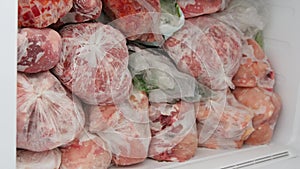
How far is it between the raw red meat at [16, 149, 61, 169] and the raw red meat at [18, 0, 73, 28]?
269 millimetres

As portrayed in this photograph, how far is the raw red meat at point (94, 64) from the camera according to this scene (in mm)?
1133

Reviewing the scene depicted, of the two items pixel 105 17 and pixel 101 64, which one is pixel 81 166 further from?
pixel 105 17

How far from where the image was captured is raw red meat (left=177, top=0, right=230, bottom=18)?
1.36m

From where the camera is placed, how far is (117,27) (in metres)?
1.24

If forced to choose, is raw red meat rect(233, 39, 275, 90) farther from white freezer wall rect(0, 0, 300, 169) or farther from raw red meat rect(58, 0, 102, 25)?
raw red meat rect(58, 0, 102, 25)

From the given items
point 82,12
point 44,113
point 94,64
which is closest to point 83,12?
point 82,12

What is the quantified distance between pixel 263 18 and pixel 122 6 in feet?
1.65

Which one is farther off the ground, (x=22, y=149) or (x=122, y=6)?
(x=122, y=6)

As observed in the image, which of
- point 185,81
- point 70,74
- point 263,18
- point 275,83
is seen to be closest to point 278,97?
point 275,83

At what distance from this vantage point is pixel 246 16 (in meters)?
1.51

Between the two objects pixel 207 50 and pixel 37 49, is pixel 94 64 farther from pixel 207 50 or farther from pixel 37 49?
pixel 207 50

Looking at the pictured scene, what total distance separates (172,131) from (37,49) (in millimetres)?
431

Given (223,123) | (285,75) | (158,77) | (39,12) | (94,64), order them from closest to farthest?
1. (39,12)
2. (94,64)
3. (158,77)
4. (223,123)
5. (285,75)

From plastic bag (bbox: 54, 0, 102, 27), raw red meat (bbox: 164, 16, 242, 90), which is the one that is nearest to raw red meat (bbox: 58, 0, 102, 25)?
plastic bag (bbox: 54, 0, 102, 27)
